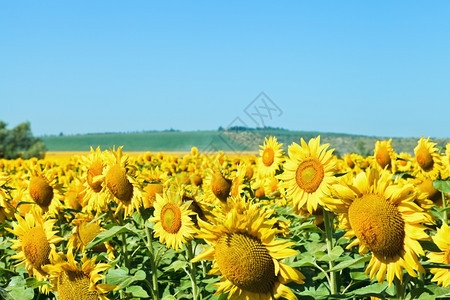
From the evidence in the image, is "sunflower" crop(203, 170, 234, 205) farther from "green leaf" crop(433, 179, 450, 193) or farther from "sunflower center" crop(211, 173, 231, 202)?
"green leaf" crop(433, 179, 450, 193)

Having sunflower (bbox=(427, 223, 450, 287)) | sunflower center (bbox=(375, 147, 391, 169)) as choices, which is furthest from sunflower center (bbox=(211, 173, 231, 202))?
sunflower center (bbox=(375, 147, 391, 169))

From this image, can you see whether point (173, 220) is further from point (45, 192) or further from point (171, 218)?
point (45, 192)

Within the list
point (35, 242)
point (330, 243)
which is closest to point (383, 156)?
point (330, 243)

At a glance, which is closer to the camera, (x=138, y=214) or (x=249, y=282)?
(x=249, y=282)

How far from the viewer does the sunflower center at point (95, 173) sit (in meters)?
4.58

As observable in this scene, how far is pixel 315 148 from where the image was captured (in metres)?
4.04

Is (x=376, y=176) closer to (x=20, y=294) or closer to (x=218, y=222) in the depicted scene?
(x=218, y=222)

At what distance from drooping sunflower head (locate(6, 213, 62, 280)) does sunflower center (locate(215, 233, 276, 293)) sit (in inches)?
76.7

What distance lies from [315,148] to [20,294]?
2.60 m

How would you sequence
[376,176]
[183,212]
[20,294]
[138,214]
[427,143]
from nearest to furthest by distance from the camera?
[376,176] → [20,294] → [183,212] → [138,214] → [427,143]

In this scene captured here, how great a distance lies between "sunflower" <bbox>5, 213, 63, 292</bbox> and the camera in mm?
3879

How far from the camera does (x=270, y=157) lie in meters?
6.64

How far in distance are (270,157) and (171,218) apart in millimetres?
3107

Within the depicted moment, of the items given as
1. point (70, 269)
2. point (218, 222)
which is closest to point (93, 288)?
point (70, 269)
